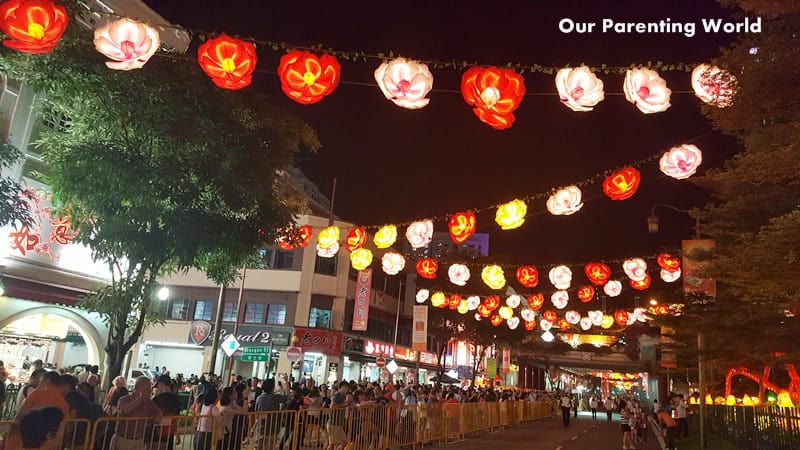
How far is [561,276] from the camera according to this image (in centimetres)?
1991

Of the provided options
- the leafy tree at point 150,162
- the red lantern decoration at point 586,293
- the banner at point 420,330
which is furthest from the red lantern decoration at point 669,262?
the leafy tree at point 150,162

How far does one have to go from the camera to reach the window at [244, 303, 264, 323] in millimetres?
35531

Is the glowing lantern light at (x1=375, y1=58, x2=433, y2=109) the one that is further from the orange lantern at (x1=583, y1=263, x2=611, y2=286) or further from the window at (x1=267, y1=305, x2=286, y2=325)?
the window at (x1=267, y1=305, x2=286, y2=325)

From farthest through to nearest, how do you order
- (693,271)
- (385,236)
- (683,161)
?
(385,236) < (693,271) < (683,161)

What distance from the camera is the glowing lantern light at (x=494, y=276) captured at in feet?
65.1

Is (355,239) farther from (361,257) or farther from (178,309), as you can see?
(178,309)

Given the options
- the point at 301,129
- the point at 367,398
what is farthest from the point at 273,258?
the point at 301,129

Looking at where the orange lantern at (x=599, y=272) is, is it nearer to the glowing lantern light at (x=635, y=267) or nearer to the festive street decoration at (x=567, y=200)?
the glowing lantern light at (x=635, y=267)

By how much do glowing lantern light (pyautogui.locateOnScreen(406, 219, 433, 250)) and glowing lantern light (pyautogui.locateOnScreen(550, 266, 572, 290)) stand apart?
5221 mm

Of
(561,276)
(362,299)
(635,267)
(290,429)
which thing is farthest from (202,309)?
(290,429)

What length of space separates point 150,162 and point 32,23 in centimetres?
300

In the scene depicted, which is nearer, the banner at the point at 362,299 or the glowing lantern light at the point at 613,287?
the glowing lantern light at the point at 613,287

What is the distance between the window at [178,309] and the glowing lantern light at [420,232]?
2431 centimetres

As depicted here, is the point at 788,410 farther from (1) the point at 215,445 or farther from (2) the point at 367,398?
(1) the point at 215,445
